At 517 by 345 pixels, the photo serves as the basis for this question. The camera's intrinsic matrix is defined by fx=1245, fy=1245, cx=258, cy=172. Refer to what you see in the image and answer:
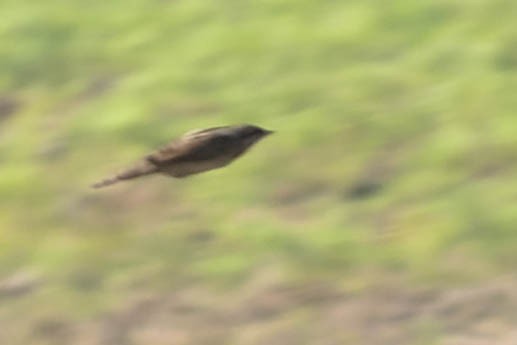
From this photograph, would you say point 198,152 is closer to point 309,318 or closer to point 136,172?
point 136,172

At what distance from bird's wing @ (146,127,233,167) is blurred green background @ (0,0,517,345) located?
279 centimetres

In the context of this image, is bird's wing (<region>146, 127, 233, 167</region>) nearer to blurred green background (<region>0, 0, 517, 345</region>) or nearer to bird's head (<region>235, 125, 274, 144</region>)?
bird's head (<region>235, 125, 274, 144</region>)

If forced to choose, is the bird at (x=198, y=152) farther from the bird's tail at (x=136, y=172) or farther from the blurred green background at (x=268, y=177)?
the blurred green background at (x=268, y=177)

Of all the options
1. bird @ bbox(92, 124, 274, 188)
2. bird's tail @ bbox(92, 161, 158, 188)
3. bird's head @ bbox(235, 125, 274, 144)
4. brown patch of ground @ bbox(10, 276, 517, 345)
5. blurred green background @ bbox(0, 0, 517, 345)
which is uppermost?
blurred green background @ bbox(0, 0, 517, 345)

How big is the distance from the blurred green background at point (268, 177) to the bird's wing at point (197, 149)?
2793 millimetres

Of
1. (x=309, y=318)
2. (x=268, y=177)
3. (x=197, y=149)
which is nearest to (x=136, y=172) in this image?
(x=197, y=149)

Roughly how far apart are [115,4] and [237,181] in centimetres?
154

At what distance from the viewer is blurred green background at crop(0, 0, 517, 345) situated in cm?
363

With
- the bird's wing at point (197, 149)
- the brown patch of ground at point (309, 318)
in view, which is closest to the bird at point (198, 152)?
the bird's wing at point (197, 149)

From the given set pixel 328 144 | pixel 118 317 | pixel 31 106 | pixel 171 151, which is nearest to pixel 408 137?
pixel 328 144

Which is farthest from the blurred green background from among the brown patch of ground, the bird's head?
the bird's head

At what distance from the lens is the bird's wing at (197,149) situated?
0.69 m

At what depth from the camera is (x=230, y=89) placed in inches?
184

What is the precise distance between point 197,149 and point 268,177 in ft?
11.5
